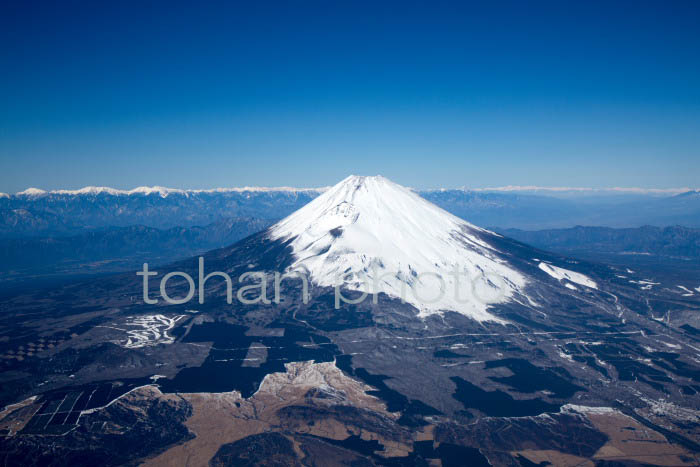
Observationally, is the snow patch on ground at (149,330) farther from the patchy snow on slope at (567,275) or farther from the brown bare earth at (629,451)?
the patchy snow on slope at (567,275)

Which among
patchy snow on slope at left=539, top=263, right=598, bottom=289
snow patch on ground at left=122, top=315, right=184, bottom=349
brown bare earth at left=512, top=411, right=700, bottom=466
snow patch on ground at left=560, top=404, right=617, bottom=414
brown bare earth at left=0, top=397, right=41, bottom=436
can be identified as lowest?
brown bare earth at left=512, top=411, right=700, bottom=466

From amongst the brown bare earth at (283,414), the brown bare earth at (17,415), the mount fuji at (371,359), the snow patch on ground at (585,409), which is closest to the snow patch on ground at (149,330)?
the mount fuji at (371,359)

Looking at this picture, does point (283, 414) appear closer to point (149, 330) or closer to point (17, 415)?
point (17, 415)

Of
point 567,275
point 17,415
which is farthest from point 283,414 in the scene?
point 567,275

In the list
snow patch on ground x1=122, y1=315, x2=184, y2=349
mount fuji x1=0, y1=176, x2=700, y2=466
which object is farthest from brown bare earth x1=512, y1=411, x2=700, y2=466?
snow patch on ground x1=122, y1=315, x2=184, y2=349

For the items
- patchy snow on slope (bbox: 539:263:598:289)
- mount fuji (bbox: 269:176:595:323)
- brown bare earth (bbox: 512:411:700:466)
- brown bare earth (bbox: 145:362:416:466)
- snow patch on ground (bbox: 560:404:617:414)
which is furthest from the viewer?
patchy snow on slope (bbox: 539:263:598:289)

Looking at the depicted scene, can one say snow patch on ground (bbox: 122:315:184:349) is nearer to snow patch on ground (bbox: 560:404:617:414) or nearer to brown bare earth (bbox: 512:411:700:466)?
brown bare earth (bbox: 512:411:700:466)
